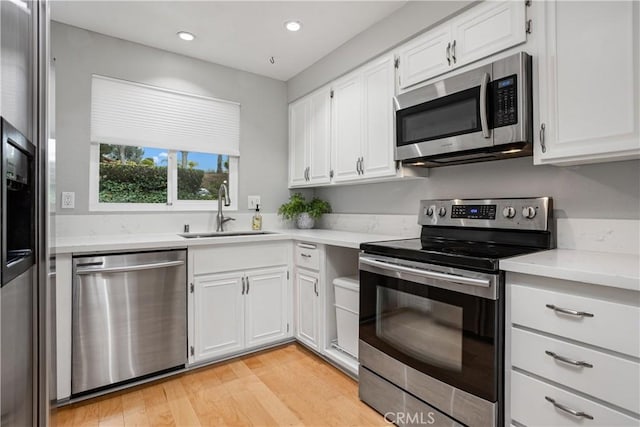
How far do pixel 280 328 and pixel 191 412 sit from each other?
0.93m

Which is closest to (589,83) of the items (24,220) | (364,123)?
(364,123)

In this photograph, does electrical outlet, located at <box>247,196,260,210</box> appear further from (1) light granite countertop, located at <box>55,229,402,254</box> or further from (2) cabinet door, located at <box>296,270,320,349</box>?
(2) cabinet door, located at <box>296,270,320,349</box>

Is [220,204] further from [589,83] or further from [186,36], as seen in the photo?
[589,83]

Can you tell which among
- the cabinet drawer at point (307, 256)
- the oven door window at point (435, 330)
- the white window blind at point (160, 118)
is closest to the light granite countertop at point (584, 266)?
the oven door window at point (435, 330)

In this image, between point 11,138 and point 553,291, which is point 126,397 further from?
point 553,291

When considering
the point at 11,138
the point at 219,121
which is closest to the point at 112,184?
the point at 219,121

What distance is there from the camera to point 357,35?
8.66ft

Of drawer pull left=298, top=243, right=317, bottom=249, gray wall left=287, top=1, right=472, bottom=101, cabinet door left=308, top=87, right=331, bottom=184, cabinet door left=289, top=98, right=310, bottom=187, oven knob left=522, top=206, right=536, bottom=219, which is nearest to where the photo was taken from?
oven knob left=522, top=206, right=536, bottom=219

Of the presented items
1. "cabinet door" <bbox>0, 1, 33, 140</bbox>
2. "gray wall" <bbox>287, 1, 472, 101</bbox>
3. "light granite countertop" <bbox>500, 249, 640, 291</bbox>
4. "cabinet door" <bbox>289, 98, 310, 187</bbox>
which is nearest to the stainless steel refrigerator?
"cabinet door" <bbox>0, 1, 33, 140</bbox>

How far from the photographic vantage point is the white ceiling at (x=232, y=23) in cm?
226

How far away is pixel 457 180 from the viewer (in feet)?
7.27

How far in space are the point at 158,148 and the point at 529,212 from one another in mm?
2733

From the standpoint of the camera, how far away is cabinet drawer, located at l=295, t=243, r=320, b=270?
2.50 m

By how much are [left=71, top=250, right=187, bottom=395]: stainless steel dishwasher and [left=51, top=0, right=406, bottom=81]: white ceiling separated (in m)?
1.64
